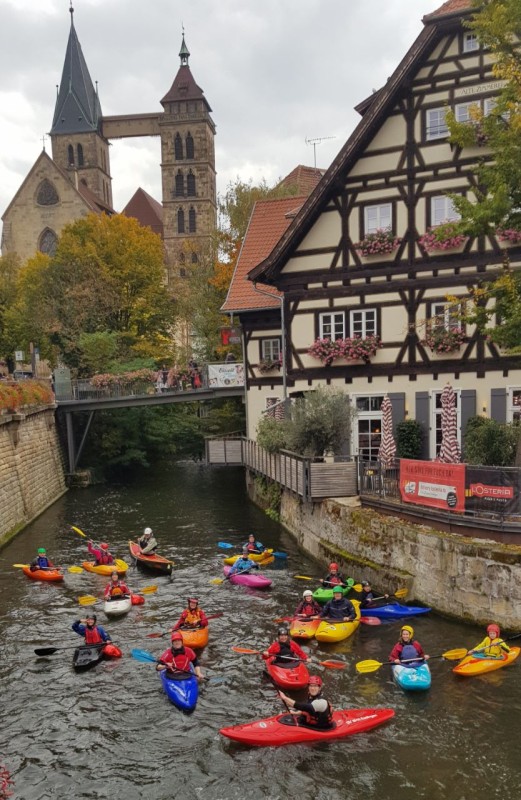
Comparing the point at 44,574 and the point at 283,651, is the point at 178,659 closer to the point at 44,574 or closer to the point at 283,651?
the point at 283,651

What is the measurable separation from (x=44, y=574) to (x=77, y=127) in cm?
7333

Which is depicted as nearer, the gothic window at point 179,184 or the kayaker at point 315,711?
the kayaker at point 315,711

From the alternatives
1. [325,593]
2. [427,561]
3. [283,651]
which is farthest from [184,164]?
[283,651]

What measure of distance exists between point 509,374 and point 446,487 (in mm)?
7835

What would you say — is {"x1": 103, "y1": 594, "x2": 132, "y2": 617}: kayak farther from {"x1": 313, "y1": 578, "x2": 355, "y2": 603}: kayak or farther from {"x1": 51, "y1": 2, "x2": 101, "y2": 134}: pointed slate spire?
{"x1": 51, "y1": 2, "x2": 101, "y2": 134}: pointed slate spire

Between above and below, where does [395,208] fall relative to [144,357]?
above

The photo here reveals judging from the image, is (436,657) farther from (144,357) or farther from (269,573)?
(144,357)

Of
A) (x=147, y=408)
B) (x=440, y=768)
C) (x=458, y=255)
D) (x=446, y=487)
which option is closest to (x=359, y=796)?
(x=440, y=768)

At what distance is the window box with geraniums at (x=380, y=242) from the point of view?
2253 centimetres

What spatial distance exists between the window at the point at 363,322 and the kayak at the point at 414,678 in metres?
13.1

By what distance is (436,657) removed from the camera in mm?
12969

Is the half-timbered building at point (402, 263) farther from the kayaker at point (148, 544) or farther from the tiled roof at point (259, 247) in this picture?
the kayaker at point (148, 544)

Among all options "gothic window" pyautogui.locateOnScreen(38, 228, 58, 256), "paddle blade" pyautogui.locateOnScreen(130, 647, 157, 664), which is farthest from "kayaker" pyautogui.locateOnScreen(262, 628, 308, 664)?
"gothic window" pyautogui.locateOnScreen(38, 228, 58, 256)

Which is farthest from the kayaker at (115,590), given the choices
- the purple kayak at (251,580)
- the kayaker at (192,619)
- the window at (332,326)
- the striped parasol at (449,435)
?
the window at (332,326)
